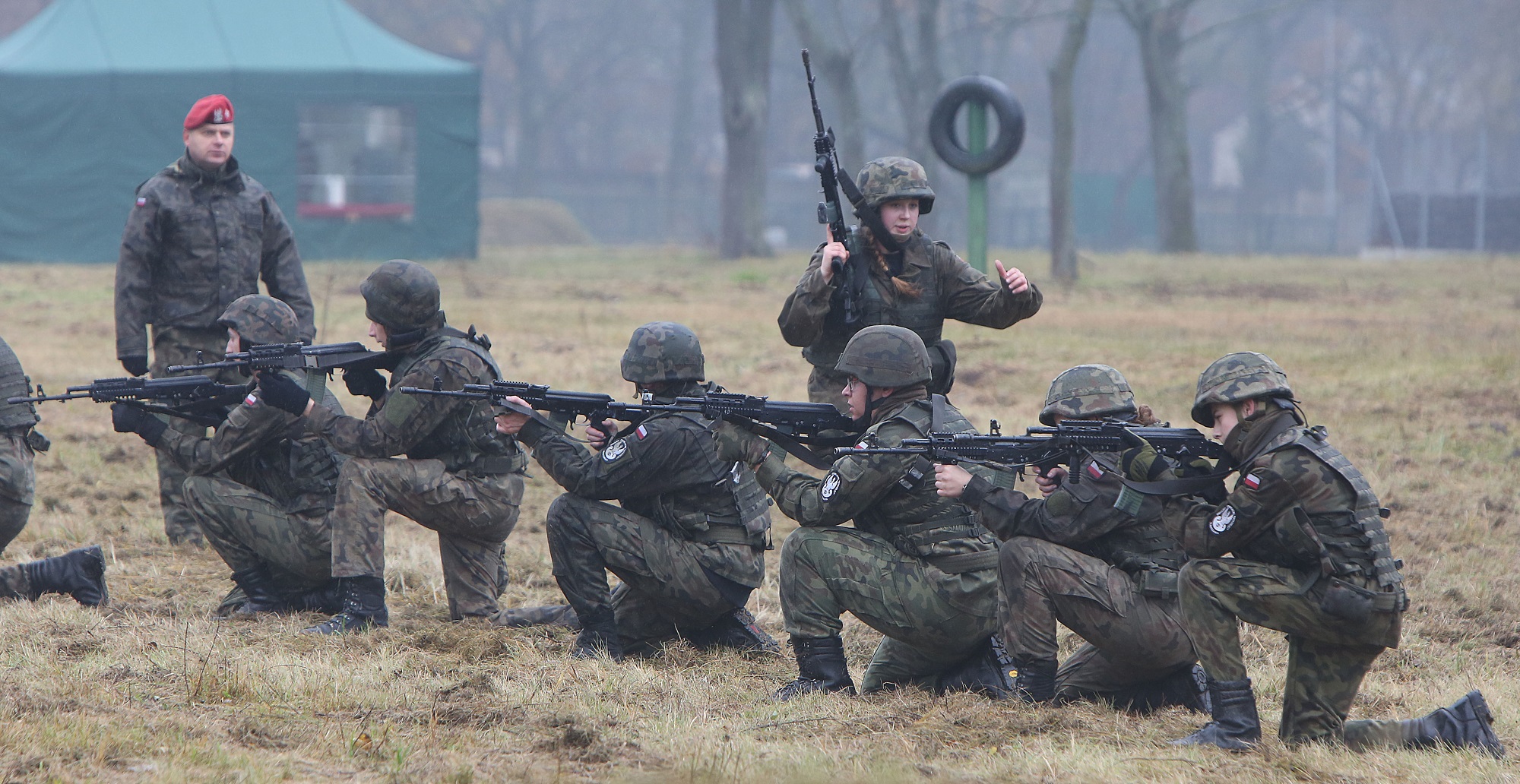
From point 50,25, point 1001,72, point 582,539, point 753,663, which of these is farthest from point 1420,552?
point 1001,72

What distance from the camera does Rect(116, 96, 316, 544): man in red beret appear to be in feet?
26.6

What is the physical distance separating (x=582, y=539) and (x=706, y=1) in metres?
50.1

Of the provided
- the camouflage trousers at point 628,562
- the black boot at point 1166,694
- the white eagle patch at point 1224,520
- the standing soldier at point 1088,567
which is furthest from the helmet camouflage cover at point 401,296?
the white eagle patch at point 1224,520

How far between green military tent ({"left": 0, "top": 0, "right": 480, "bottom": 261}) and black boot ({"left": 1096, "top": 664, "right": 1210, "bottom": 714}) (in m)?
21.0

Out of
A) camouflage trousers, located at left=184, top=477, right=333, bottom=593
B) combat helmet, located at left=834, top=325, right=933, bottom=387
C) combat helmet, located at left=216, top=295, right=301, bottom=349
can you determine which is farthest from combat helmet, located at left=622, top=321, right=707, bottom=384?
combat helmet, located at left=216, top=295, right=301, bottom=349

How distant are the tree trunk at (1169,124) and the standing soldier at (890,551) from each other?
25052 millimetres

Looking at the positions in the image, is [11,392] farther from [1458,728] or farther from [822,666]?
[1458,728]

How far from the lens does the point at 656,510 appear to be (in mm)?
6297

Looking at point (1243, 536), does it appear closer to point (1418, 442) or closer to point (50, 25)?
point (1418, 442)

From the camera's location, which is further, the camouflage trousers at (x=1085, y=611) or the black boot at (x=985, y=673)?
the black boot at (x=985, y=673)

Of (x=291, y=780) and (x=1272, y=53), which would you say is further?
(x=1272, y=53)

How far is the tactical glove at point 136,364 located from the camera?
25.9 feet

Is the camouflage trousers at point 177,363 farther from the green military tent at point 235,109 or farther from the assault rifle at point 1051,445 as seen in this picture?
the green military tent at point 235,109

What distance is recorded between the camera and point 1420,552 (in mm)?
8281
